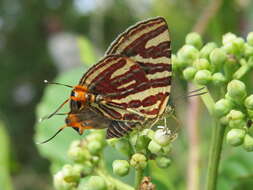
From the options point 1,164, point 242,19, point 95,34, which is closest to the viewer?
point 1,164

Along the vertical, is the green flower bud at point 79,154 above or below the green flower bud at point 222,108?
below

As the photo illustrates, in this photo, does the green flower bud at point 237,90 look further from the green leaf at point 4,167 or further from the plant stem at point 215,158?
the green leaf at point 4,167

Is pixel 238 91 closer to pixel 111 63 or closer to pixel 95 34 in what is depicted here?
pixel 111 63

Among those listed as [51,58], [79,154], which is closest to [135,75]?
[79,154]

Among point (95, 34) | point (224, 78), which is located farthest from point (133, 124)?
point (95, 34)

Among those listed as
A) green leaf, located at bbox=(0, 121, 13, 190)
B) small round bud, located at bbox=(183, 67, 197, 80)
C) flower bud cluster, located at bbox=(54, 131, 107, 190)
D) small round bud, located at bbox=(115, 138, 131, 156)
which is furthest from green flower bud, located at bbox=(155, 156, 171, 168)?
green leaf, located at bbox=(0, 121, 13, 190)

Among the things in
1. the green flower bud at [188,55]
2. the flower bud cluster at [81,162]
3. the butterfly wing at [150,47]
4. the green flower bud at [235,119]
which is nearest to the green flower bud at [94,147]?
the flower bud cluster at [81,162]
